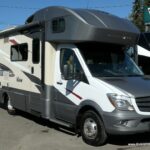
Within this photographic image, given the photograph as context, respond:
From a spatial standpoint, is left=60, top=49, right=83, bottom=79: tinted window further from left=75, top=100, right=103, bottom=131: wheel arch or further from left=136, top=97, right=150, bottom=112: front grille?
left=136, top=97, right=150, bottom=112: front grille

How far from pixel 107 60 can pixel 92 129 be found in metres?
1.72

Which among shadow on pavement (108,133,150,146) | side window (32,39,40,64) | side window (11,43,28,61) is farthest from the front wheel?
side window (11,43,28,61)

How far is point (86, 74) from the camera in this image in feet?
31.7

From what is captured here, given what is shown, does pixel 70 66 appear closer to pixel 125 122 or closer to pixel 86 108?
pixel 86 108

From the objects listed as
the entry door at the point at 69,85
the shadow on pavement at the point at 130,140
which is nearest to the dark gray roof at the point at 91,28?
the entry door at the point at 69,85

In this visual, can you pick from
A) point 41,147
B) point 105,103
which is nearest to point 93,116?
point 105,103

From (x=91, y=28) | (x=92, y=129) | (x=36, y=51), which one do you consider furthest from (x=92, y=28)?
(x=36, y=51)

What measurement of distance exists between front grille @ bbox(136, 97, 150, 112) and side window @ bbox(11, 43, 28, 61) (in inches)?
179

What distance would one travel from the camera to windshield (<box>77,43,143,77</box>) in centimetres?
991

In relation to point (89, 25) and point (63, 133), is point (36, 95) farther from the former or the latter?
point (89, 25)

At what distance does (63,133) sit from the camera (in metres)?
10.9

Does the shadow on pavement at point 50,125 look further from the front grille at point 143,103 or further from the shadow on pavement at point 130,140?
the front grille at point 143,103

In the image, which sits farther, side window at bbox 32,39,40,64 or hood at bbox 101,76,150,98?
side window at bbox 32,39,40,64

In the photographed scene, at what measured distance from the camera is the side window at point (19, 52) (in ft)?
41.4
